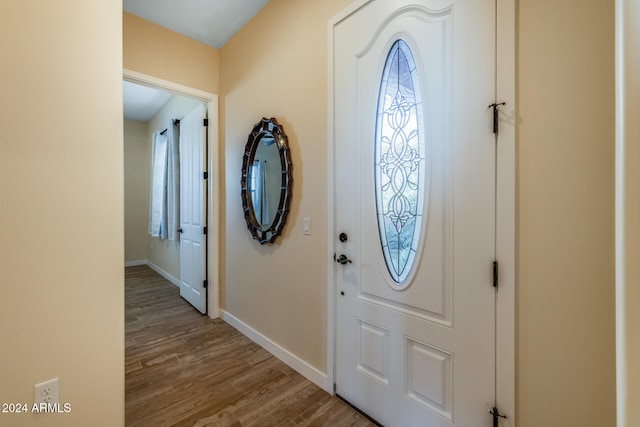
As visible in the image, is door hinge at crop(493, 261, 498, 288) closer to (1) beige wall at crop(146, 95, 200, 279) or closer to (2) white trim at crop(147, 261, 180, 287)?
(1) beige wall at crop(146, 95, 200, 279)

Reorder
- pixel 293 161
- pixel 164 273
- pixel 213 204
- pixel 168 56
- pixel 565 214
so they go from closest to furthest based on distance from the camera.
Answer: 1. pixel 565 214
2. pixel 293 161
3. pixel 168 56
4. pixel 213 204
5. pixel 164 273

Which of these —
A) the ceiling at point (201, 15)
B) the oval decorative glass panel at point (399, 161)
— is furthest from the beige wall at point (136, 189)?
the oval decorative glass panel at point (399, 161)

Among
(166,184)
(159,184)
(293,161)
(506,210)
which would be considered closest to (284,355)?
(293,161)

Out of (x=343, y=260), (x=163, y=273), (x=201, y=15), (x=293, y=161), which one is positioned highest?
(x=201, y=15)

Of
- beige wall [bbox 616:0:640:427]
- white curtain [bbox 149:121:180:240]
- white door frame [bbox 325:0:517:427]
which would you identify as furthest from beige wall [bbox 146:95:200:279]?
beige wall [bbox 616:0:640:427]

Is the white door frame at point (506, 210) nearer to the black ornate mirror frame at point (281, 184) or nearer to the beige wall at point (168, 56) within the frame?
the black ornate mirror frame at point (281, 184)

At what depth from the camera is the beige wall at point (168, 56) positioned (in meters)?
2.42

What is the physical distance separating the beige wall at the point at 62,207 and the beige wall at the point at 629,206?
5.77ft

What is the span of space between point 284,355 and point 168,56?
10.1ft

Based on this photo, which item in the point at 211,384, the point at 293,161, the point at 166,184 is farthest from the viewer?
the point at 166,184

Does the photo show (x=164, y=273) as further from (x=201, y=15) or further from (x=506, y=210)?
(x=506, y=210)

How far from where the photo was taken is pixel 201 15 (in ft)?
7.84

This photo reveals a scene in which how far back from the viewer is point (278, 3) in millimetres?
2162

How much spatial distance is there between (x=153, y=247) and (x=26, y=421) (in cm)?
477
